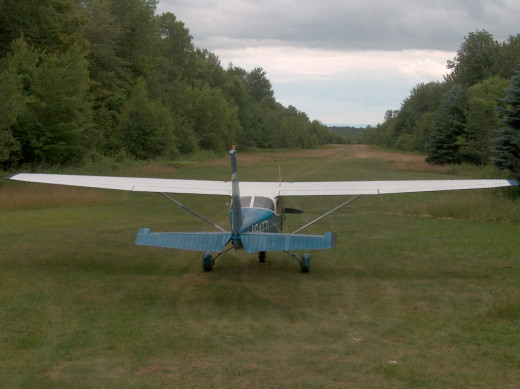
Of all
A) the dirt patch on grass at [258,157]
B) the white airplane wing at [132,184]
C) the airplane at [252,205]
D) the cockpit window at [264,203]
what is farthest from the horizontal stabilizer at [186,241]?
the dirt patch on grass at [258,157]

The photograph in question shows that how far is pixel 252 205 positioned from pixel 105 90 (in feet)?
125

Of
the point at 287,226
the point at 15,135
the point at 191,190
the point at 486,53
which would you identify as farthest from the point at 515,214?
the point at 486,53

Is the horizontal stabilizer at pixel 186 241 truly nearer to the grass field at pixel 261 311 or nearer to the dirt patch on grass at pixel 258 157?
the grass field at pixel 261 311

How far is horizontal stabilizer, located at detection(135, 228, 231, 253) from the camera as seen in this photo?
9742 millimetres

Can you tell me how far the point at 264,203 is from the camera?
11.8 meters

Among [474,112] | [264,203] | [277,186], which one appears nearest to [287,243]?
[264,203]

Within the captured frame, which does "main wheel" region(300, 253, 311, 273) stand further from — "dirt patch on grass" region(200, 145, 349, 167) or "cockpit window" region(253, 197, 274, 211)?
"dirt patch on grass" region(200, 145, 349, 167)

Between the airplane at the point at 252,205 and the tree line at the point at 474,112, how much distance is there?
39.4ft

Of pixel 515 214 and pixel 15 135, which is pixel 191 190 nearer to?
pixel 515 214

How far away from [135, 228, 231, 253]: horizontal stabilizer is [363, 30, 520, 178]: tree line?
53.3 feet

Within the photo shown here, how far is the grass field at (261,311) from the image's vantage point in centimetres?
628

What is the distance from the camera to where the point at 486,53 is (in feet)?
257

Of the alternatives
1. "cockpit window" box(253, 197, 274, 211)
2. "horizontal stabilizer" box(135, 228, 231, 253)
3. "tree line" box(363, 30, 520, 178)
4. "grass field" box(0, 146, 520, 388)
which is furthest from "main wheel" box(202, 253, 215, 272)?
"tree line" box(363, 30, 520, 178)

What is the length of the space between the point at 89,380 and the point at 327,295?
16.2 feet
